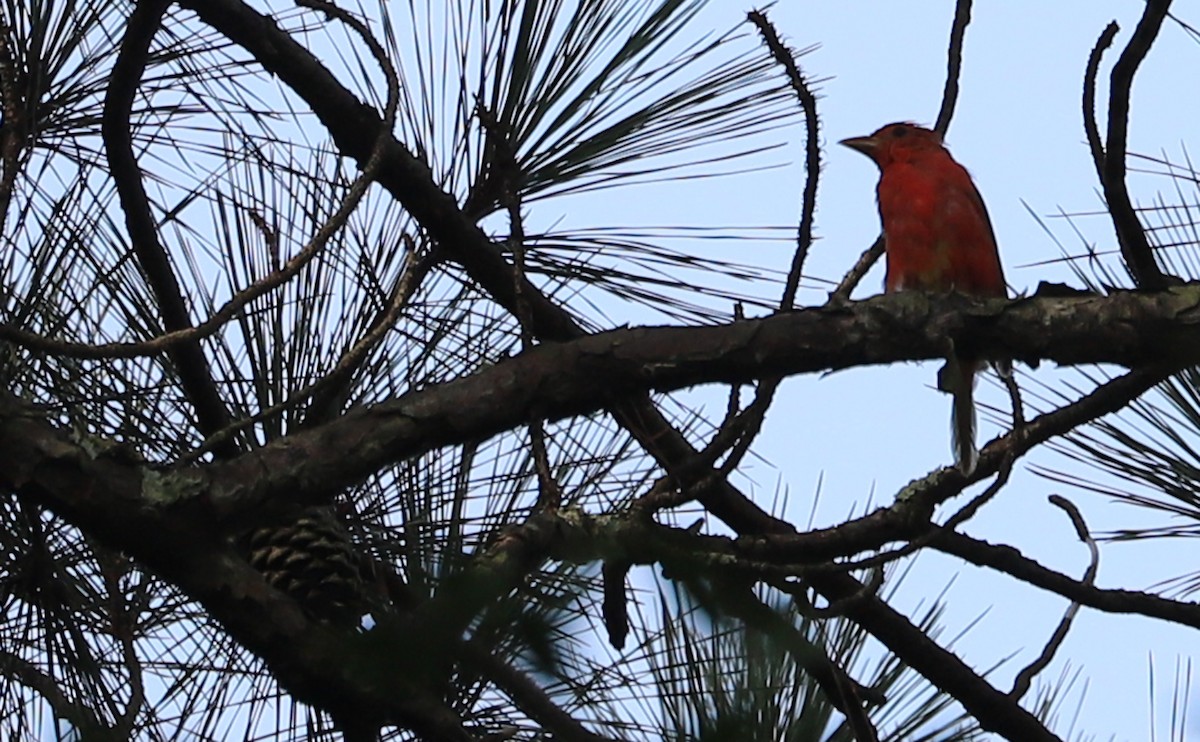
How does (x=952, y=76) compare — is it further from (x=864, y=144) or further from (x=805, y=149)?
(x=864, y=144)

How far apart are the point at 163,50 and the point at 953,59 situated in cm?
127

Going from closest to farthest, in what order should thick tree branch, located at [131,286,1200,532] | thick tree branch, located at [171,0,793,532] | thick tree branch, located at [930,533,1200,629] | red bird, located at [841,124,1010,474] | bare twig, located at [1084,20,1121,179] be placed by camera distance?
thick tree branch, located at [131,286,1200,532] → bare twig, located at [1084,20,1121,179] → thick tree branch, located at [930,533,1200,629] → thick tree branch, located at [171,0,793,532] → red bird, located at [841,124,1010,474]

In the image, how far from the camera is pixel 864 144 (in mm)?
4207

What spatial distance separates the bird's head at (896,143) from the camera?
405 centimetres

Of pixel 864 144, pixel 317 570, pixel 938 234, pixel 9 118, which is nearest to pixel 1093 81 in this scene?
pixel 317 570

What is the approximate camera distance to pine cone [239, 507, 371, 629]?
7.22ft

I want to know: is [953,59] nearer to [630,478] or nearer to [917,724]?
[630,478]

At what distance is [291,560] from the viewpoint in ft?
7.29

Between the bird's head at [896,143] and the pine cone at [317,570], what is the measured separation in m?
2.24

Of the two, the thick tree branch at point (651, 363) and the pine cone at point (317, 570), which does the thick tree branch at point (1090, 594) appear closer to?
the thick tree branch at point (651, 363)

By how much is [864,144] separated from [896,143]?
124 millimetres

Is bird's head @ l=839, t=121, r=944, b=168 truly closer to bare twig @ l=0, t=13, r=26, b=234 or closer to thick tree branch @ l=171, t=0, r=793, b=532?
thick tree branch @ l=171, t=0, r=793, b=532

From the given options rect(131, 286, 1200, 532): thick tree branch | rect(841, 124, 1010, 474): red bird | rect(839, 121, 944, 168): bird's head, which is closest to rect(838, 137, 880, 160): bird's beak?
rect(839, 121, 944, 168): bird's head

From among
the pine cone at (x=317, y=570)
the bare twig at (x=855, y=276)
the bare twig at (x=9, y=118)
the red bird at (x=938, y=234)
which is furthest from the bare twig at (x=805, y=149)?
the red bird at (x=938, y=234)
